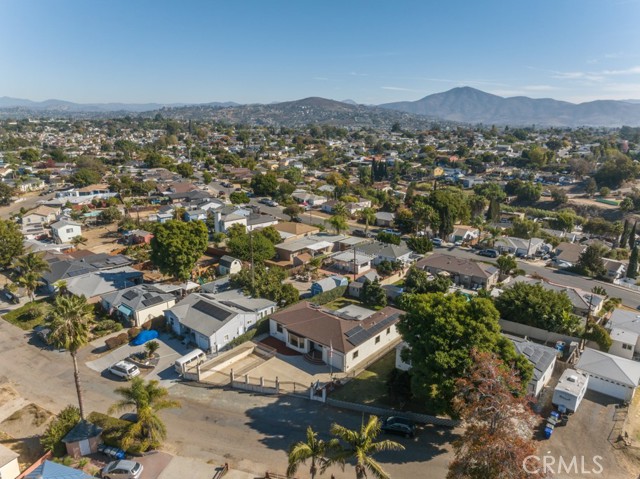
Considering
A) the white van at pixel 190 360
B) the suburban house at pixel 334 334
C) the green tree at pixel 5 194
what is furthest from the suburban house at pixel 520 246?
the green tree at pixel 5 194

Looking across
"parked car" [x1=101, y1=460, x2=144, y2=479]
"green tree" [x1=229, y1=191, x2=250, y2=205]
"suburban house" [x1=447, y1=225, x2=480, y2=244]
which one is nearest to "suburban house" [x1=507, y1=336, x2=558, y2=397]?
"parked car" [x1=101, y1=460, x2=144, y2=479]

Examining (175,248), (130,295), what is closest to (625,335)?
(175,248)

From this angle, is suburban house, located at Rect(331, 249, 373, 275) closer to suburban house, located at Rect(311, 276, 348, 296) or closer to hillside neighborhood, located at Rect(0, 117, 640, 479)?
hillside neighborhood, located at Rect(0, 117, 640, 479)

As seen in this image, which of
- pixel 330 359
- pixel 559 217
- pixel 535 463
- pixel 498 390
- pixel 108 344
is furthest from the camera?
pixel 559 217

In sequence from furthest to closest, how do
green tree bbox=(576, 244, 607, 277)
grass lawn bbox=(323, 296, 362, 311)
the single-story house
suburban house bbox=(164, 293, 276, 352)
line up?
green tree bbox=(576, 244, 607, 277) < grass lawn bbox=(323, 296, 362, 311) < suburban house bbox=(164, 293, 276, 352) < the single-story house

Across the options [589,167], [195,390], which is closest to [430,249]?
[195,390]

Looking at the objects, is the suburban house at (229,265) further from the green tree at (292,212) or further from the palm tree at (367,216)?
the green tree at (292,212)

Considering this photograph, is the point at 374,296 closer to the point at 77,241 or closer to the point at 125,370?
the point at 125,370

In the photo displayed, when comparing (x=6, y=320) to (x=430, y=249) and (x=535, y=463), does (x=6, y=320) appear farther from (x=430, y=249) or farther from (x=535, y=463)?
(x=430, y=249)
